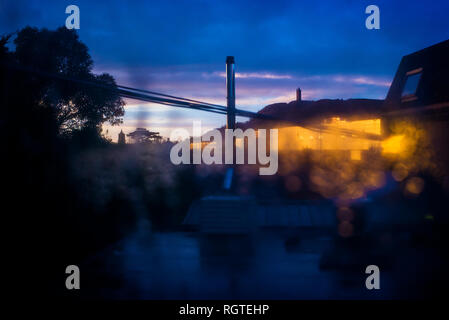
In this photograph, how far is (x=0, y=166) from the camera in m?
5.86

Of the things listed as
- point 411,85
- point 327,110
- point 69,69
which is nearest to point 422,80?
point 411,85

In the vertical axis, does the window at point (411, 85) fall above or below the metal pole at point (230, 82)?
above

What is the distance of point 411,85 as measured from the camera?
428 inches

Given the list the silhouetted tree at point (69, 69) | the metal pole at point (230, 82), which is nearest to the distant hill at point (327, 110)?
the silhouetted tree at point (69, 69)

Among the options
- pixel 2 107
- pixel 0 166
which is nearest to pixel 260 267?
pixel 0 166

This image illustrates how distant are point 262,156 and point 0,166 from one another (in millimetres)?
9244

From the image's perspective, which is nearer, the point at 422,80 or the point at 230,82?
the point at 230,82

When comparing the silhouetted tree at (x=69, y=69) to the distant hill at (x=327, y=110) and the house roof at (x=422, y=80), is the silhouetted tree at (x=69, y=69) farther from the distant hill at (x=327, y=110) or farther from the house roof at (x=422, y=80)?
the house roof at (x=422, y=80)

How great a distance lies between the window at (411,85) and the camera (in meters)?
10.4

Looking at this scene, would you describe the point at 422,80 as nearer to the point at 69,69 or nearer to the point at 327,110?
the point at 327,110

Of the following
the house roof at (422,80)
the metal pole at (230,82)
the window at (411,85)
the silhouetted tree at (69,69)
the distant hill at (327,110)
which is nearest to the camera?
the metal pole at (230,82)

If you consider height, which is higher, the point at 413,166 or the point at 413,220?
the point at 413,166
